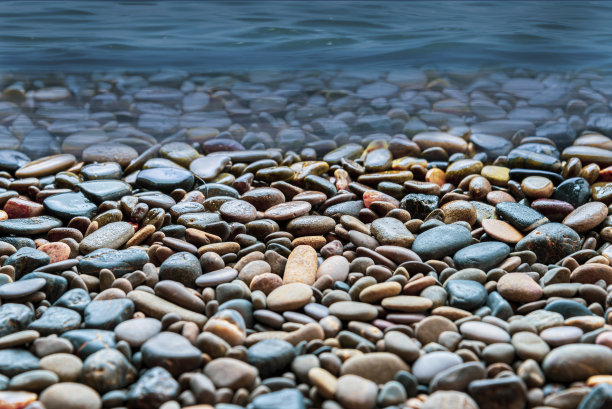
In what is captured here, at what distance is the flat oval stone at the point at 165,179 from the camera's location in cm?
208

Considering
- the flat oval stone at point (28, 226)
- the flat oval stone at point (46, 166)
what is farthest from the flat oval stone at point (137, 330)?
the flat oval stone at point (46, 166)

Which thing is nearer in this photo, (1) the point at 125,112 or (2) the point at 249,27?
(1) the point at 125,112

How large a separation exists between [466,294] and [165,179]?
1228mm

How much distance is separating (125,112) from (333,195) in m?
1.35

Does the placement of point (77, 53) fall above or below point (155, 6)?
below

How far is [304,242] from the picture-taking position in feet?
5.66

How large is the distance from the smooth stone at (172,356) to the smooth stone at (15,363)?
0.76ft

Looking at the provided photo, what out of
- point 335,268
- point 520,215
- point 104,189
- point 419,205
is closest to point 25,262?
point 104,189

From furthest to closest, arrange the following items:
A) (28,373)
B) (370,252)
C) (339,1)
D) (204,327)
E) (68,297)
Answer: (339,1), (370,252), (68,297), (204,327), (28,373)

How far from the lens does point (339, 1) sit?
332 cm

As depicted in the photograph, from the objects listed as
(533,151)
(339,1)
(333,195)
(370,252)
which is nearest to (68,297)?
(370,252)

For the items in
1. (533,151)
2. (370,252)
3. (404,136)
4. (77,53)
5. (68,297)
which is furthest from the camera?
(77,53)

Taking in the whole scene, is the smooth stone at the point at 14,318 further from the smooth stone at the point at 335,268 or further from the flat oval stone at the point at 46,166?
the flat oval stone at the point at 46,166

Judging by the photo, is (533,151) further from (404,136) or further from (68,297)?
(68,297)
